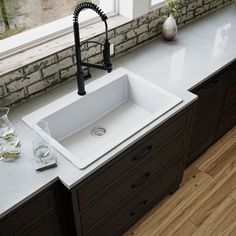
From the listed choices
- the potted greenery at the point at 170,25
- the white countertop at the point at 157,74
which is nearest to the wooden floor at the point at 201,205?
the white countertop at the point at 157,74

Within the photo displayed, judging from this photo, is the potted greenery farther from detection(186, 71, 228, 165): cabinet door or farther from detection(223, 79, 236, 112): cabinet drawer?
detection(223, 79, 236, 112): cabinet drawer

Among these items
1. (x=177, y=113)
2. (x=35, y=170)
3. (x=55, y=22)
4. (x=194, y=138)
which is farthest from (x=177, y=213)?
(x=55, y=22)

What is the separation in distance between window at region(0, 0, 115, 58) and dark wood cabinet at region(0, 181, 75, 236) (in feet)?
2.60

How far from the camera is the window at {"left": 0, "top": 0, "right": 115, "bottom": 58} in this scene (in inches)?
68.7

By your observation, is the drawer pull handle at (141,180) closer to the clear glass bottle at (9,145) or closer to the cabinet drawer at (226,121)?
the clear glass bottle at (9,145)

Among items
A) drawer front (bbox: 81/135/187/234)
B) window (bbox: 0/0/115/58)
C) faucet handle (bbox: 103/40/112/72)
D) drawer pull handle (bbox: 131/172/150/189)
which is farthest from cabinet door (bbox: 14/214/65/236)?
window (bbox: 0/0/115/58)

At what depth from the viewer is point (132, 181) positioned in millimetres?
1767

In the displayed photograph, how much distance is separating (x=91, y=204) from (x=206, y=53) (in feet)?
4.11

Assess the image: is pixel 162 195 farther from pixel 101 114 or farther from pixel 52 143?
pixel 52 143

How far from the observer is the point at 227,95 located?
2.37m

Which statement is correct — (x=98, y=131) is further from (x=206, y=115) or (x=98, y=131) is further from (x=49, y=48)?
(x=206, y=115)

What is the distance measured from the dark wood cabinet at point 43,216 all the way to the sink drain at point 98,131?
17.3 inches

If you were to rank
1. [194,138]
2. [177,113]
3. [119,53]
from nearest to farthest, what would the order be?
[177,113]
[119,53]
[194,138]

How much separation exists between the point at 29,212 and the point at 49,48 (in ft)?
2.95
